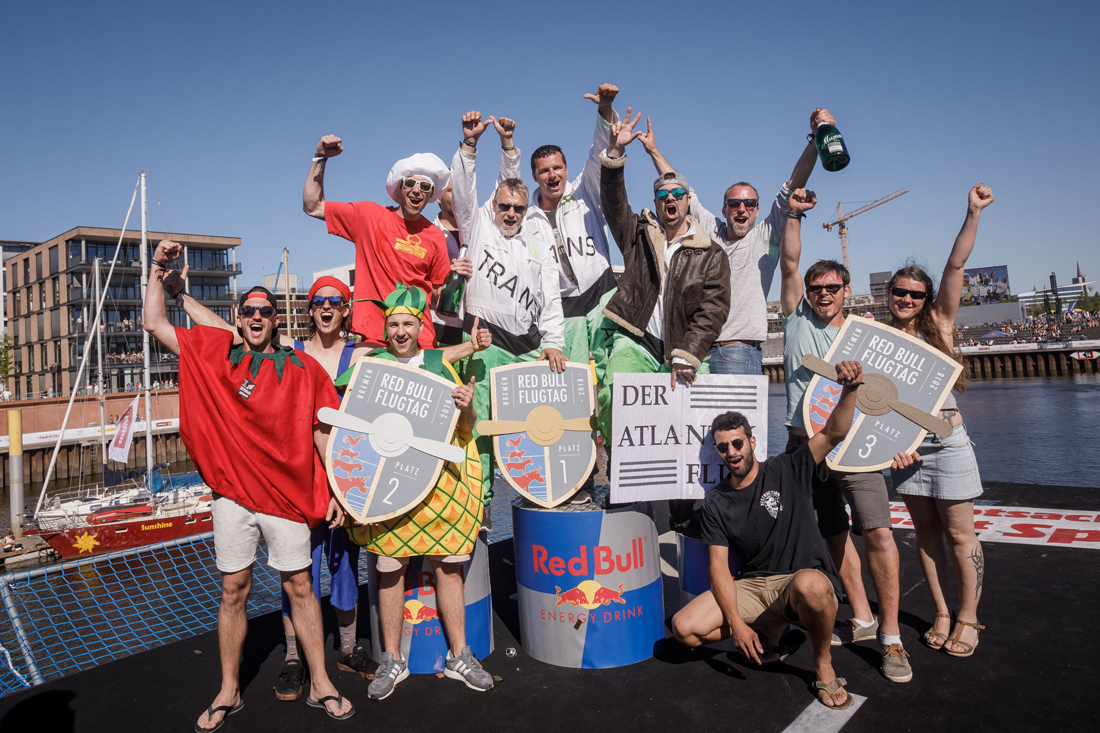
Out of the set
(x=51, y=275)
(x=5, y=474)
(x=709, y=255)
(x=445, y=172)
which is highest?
(x=51, y=275)

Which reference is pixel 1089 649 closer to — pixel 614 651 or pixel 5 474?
pixel 614 651

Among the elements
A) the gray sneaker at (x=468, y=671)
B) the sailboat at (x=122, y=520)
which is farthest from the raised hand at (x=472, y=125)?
the sailboat at (x=122, y=520)

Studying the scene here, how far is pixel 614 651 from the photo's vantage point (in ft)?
11.0

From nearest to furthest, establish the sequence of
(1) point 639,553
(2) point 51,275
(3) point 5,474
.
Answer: (1) point 639,553
(3) point 5,474
(2) point 51,275

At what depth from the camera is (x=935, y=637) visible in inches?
133

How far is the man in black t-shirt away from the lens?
3.11 m

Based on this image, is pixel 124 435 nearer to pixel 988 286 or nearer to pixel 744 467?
pixel 744 467

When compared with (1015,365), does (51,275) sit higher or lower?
higher

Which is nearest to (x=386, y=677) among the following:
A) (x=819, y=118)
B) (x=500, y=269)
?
(x=500, y=269)

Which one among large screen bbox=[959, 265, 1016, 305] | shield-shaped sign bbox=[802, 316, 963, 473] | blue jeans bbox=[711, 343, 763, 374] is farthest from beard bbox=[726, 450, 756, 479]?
large screen bbox=[959, 265, 1016, 305]

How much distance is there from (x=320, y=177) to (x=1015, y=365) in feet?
164

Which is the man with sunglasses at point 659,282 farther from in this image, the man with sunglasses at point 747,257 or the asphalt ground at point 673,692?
the asphalt ground at point 673,692

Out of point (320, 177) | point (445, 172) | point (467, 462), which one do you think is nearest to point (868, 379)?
point (467, 462)

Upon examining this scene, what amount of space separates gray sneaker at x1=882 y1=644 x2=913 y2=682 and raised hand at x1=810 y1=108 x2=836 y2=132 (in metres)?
2.84
